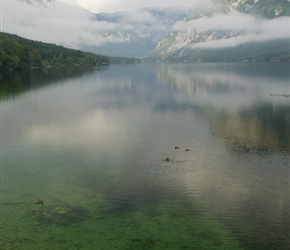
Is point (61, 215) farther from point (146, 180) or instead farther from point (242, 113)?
point (242, 113)

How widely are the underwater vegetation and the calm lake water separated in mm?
101

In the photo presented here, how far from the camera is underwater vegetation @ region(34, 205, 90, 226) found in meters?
32.5

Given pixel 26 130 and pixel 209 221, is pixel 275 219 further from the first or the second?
pixel 26 130

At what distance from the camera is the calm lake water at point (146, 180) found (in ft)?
98.2

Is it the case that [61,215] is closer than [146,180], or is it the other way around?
[61,215]

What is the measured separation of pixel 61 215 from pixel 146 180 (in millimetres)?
12344

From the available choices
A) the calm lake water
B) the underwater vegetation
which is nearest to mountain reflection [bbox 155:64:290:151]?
the calm lake water

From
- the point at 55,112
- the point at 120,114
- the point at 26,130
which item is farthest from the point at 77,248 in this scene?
the point at 55,112

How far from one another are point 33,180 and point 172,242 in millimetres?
22394

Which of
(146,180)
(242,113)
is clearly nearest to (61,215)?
(146,180)

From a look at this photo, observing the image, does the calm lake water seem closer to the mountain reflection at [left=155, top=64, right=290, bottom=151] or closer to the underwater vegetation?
the underwater vegetation

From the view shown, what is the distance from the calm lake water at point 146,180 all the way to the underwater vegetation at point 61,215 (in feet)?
0.33

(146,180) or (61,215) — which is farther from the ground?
(146,180)

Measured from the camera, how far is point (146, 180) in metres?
42.2
